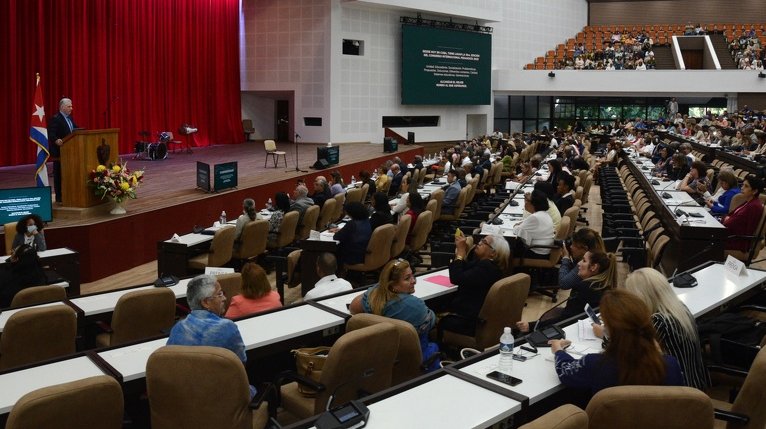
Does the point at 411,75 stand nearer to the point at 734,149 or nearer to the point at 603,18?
the point at 734,149

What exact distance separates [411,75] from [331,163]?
9.72 meters

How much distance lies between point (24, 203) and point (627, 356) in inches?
305

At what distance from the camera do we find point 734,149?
15.8 m

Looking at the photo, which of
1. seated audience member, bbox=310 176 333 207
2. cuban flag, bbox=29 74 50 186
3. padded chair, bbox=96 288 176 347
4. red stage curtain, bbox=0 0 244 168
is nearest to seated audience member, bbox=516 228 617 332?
padded chair, bbox=96 288 176 347

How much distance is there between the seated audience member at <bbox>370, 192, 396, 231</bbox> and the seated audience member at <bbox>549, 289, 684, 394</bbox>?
200 inches

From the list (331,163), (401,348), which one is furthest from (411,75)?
(401,348)

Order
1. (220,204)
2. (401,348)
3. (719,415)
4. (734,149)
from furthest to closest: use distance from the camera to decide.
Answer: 1. (734,149)
2. (220,204)
3. (401,348)
4. (719,415)

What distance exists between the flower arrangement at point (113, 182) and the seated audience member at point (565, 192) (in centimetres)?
579

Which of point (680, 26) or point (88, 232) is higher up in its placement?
point (680, 26)

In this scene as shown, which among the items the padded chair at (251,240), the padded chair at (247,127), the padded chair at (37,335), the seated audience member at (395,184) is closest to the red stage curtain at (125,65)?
the padded chair at (247,127)

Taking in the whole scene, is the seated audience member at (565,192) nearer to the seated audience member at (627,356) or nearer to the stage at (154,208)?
the stage at (154,208)

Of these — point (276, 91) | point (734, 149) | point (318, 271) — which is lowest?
point (318, 271)

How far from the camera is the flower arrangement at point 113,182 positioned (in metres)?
9.29

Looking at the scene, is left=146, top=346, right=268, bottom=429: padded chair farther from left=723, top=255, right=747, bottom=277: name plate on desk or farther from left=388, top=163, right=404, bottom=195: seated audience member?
left=388, top=163, right=404, bottom=195: seated audience member
